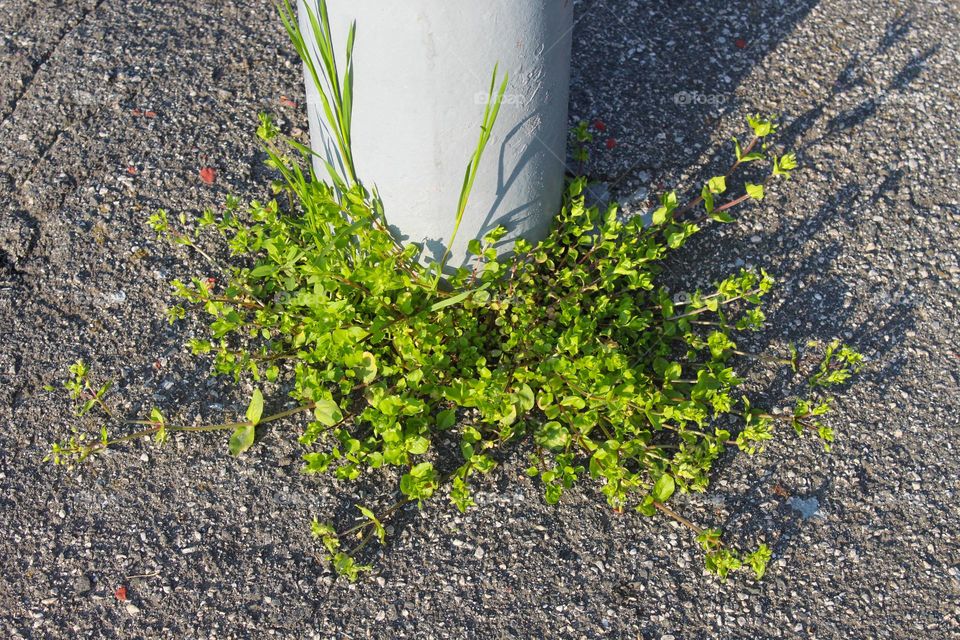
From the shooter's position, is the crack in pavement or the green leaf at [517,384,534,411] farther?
the crack in pavement

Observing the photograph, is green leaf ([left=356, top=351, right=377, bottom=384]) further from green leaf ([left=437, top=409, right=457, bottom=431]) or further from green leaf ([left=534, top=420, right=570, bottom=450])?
green leaf ([left=534, top=420, right=570, bottom=450])

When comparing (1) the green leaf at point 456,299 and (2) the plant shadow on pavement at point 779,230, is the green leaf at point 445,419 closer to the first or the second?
(2) the plant shadow on pavement at point 779,230

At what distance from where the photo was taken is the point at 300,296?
2459 millimetres

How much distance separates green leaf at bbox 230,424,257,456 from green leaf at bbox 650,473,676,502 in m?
1.10

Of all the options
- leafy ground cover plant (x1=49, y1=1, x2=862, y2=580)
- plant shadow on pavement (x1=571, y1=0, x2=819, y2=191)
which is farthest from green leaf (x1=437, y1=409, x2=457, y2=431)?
plant shadow on pavement (x1=571, y1=0, x2=819, y2=191)

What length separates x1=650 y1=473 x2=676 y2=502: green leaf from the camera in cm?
227

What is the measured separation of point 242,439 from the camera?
2.43 m

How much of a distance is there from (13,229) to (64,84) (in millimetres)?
647

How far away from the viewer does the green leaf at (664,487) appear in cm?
227

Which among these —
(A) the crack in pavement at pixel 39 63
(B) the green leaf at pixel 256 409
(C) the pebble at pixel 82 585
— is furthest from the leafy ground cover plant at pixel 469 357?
(A) the crack in pavement at pixel 39 63

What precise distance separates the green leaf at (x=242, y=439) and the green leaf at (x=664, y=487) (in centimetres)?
110

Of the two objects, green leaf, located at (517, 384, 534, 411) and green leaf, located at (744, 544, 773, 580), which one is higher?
green leaf, located at (517, 384, 534, 411)

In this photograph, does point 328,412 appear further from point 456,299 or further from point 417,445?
point 456,299

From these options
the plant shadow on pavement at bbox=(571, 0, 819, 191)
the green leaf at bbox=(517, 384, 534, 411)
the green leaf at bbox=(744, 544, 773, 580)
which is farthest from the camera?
the plant shadow on pavement at bbox=(571, 0, 819, 191)
